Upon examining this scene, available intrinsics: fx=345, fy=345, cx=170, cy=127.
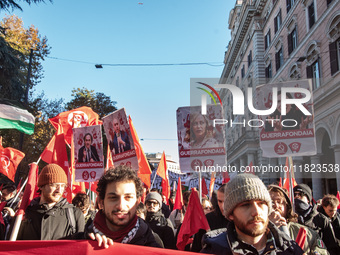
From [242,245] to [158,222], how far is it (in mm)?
2779

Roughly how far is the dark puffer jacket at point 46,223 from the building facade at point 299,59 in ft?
51.6

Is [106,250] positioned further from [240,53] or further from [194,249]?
[240,53]

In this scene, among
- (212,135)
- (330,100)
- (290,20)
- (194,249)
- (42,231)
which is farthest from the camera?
(290,20)

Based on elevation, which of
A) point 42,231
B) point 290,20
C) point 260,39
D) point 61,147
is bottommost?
point 42,231

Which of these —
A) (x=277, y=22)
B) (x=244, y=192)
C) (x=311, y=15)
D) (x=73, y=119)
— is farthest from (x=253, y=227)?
(x=277, y=22)

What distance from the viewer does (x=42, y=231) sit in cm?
295

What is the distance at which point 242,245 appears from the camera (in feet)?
6.23

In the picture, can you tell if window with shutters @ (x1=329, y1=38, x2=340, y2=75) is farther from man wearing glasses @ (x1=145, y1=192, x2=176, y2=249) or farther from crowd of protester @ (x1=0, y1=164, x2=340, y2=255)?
crowd of protester @ (x1=0, y1=164, x2=340, y2=255)

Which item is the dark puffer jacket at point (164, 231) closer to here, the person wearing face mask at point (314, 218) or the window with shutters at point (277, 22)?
the person wearing face mask at point (314, 218)

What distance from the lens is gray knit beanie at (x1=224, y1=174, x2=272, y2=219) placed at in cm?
196

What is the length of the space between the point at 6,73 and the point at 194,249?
1327 centimetres

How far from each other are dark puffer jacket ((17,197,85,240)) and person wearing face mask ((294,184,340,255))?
2906 mm

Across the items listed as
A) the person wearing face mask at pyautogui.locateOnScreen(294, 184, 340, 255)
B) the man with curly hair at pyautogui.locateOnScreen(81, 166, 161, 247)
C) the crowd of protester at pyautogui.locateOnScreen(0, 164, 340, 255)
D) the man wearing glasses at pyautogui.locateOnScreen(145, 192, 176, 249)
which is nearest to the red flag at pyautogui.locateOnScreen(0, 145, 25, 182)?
the man wearing glasses at pyautogui.locateOnScreen(145, 192, 176, 249)

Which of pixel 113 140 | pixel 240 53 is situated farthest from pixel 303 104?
pixel 240 53
